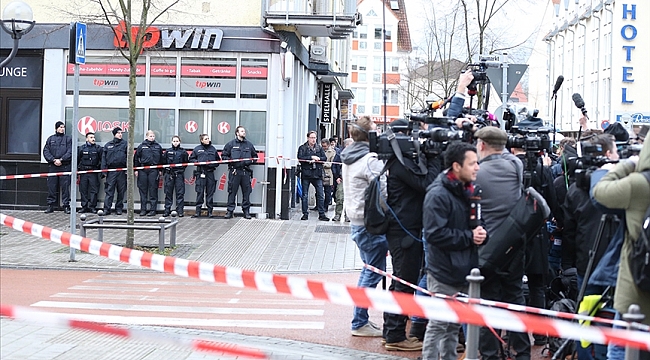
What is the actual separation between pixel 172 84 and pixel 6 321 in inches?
576

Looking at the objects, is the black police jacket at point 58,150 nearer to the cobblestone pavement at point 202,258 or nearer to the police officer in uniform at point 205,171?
the cobblestone pavement at point 202,258

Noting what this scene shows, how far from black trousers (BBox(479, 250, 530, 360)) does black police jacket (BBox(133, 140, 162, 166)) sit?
507 inches

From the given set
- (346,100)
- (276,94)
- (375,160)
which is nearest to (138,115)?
(276,94)

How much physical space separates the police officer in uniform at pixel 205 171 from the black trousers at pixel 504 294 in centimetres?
1265

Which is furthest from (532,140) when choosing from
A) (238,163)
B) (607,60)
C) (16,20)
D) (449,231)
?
(607,60)

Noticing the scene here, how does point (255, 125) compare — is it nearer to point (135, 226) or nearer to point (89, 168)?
point (89, 168)

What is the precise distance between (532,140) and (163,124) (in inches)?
523

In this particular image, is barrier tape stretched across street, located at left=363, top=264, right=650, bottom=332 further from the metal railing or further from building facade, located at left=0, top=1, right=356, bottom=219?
building facade, located at left=0, top=1, right=356, bottom=219

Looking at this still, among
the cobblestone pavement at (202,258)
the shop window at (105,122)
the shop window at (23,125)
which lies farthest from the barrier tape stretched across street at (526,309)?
the shop window at (23,125)

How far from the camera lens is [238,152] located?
19.2m

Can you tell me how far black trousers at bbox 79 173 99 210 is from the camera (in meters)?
19.6

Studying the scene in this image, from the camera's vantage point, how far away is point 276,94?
19.9 metres

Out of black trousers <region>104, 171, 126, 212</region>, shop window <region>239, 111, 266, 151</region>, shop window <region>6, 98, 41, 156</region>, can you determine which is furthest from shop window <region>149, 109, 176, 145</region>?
shop window <region>6, 98, 41, 156</region>

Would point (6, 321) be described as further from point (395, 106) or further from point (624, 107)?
point (395, 106)
